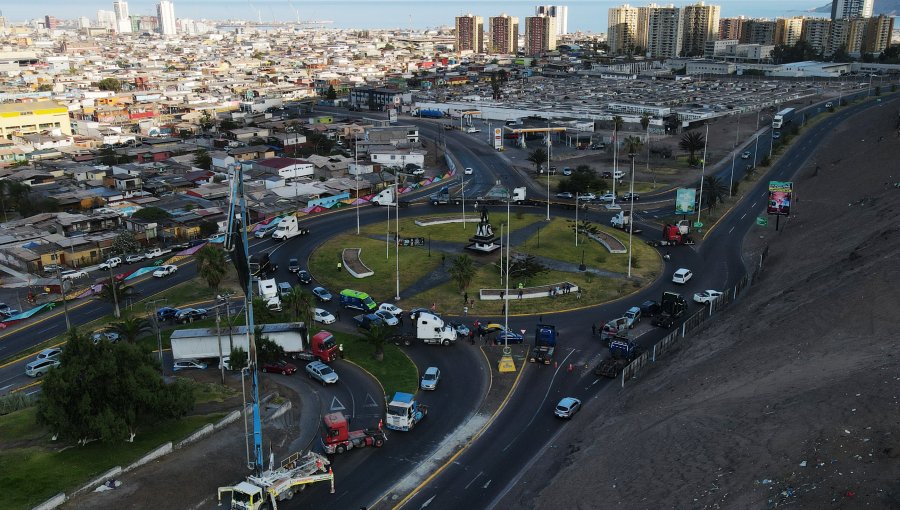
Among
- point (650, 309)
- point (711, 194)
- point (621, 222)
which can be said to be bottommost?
point (650, 309)

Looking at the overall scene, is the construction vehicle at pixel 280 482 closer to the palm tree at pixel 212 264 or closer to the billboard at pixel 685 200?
the palm tree at pixel 212 264

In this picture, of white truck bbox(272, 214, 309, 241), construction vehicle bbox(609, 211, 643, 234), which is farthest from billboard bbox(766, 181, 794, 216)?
white truck bbox(272, 214, 309, 241)

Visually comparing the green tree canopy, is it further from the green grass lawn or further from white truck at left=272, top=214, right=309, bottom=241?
the green grass lawn

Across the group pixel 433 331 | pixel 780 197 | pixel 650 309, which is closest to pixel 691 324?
pixel 650 309

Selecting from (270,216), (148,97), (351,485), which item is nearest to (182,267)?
(270,216)

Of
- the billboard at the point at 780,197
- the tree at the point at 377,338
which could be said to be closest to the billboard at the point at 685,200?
the billboard at the point at 780,197

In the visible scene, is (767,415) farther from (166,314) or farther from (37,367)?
(37,367)
